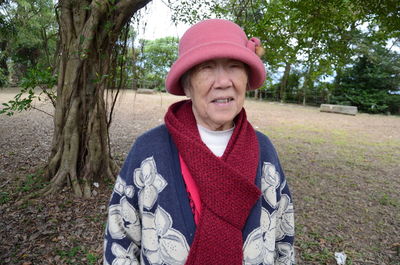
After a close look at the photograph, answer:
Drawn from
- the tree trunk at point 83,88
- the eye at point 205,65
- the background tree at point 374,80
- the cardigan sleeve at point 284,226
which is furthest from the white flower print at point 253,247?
the background tree at point 374,80

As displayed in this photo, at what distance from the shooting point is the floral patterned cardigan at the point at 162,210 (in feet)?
4.03

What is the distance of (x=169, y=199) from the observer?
4.04 feet

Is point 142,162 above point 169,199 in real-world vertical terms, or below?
above

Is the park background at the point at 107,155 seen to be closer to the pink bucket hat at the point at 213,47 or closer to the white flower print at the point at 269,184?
the white flower print at the point at 269,184

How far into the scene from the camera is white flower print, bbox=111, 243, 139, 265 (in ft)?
4.43

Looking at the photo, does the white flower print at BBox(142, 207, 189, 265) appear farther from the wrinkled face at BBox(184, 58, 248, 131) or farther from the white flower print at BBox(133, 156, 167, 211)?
the wrinkled face at BBox(184, 58, 248, 131)

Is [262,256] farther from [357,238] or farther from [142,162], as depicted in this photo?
[357,238]

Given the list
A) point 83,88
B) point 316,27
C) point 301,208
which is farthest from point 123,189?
point 316,27

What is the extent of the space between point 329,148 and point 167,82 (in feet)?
26.3

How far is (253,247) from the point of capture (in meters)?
1.27

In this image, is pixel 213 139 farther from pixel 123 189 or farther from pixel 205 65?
pixel 123 189

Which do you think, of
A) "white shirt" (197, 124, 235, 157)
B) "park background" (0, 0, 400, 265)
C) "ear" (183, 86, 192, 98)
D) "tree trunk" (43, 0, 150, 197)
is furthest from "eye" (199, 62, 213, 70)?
"tree trunk" (43, 0, 150, 197)

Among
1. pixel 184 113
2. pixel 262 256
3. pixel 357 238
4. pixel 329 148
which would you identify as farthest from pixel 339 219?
pixel 329 148

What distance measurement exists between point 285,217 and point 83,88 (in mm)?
3254
